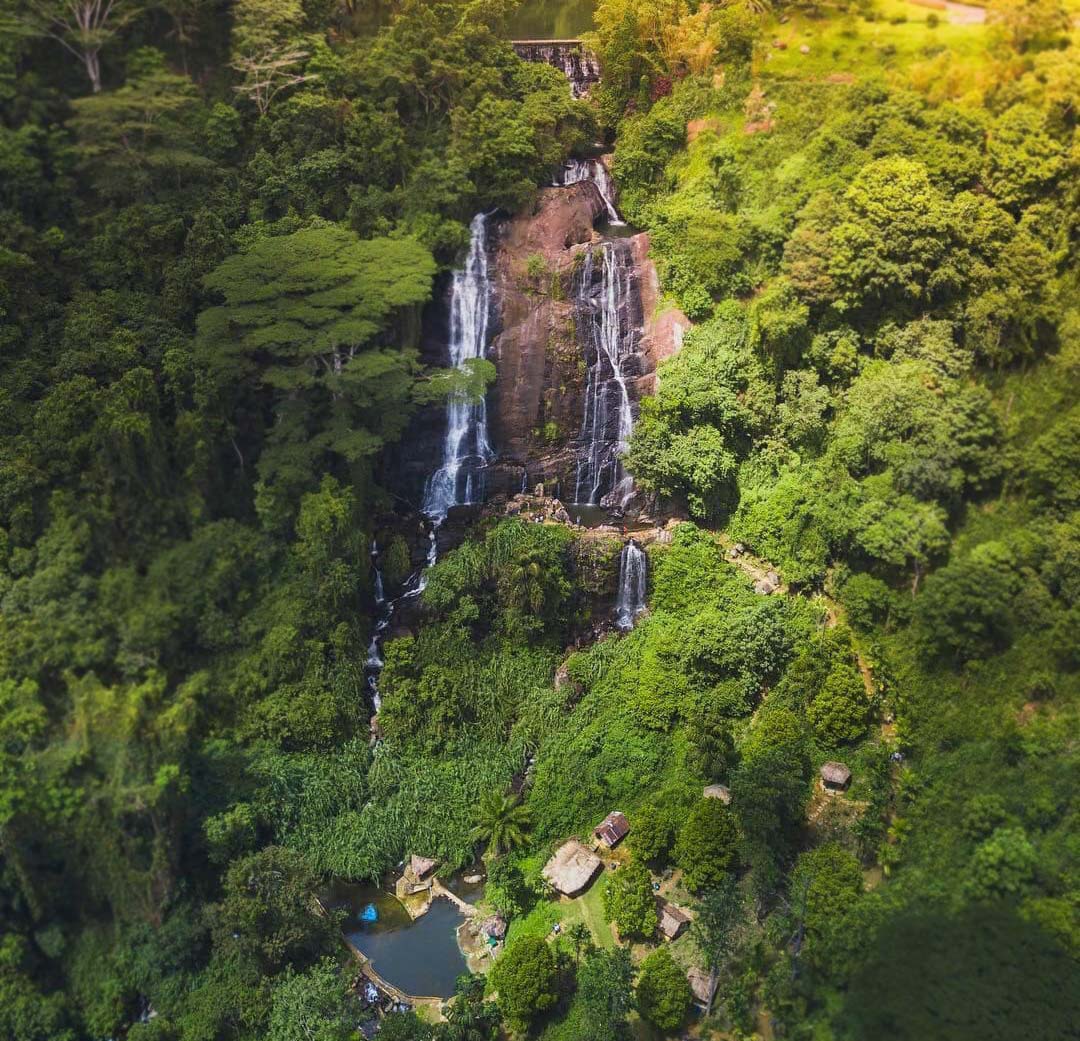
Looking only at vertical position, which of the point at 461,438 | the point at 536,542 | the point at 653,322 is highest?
the point at 653,322

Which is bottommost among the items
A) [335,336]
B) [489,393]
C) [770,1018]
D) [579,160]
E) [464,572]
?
[770,1018]

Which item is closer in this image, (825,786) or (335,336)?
(825,786)

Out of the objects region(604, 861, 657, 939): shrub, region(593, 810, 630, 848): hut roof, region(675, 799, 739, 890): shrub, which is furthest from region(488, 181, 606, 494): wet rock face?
region(604, 861, 657, 939): shrub

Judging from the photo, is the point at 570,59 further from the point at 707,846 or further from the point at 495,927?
the point at 495,927

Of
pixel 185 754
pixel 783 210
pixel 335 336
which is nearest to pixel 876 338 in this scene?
pixel 783 210

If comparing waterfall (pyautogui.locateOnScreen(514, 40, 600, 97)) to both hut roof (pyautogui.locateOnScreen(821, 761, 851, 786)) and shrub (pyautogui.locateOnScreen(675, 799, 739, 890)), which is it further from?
shrub (pyautogui.locateOnScreen(675, 799, 739, 890))

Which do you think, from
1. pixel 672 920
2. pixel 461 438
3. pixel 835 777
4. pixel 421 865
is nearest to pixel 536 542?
pixel 461 438

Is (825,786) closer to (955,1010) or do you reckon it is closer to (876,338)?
(955,1010)

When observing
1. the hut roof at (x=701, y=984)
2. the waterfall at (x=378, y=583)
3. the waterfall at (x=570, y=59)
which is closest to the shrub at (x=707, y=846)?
the hut roof at (x=701, y=984)
